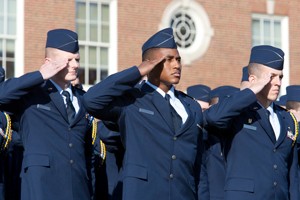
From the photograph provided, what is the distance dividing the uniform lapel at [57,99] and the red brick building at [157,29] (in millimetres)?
11549

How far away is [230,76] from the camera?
23312 millimetres

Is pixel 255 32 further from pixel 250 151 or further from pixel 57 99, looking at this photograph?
pixel 57 99

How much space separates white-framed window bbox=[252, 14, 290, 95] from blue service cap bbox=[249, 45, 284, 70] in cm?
1480

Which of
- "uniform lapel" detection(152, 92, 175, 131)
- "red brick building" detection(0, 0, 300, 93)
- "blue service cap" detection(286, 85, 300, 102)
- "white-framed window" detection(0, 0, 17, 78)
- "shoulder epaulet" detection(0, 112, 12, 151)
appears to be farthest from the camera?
"red brick building" detection(0, 0, 300, 93)

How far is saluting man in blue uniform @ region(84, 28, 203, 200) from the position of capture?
8.05 meters

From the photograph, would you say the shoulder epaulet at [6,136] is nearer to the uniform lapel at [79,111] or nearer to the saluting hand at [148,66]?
the uniform lapel at [79,111]

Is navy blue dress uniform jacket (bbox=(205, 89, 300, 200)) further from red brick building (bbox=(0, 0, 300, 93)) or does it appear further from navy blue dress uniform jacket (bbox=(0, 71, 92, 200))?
red brick building (bbox=(0, 0, 300, 93))

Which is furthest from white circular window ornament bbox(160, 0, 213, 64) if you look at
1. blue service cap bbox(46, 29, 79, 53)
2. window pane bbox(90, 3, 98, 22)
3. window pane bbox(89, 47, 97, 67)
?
blue service cap bbox(46, 29, 79, 53)

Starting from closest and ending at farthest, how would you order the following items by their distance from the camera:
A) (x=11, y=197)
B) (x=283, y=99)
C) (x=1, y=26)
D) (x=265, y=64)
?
1. (x=265, y=64)
2. (x=11, y=197)
3. (x=283, y=99)
4. (x=1, y=26)

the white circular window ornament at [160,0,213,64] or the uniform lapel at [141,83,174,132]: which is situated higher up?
the white circular window ornament at [160,0,213,64]

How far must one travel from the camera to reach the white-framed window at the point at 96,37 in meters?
21.2

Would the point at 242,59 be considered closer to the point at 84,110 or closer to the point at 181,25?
the point at 181,25

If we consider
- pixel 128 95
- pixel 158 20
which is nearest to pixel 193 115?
pixel 128 95

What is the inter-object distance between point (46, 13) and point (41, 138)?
1245 centimetres
